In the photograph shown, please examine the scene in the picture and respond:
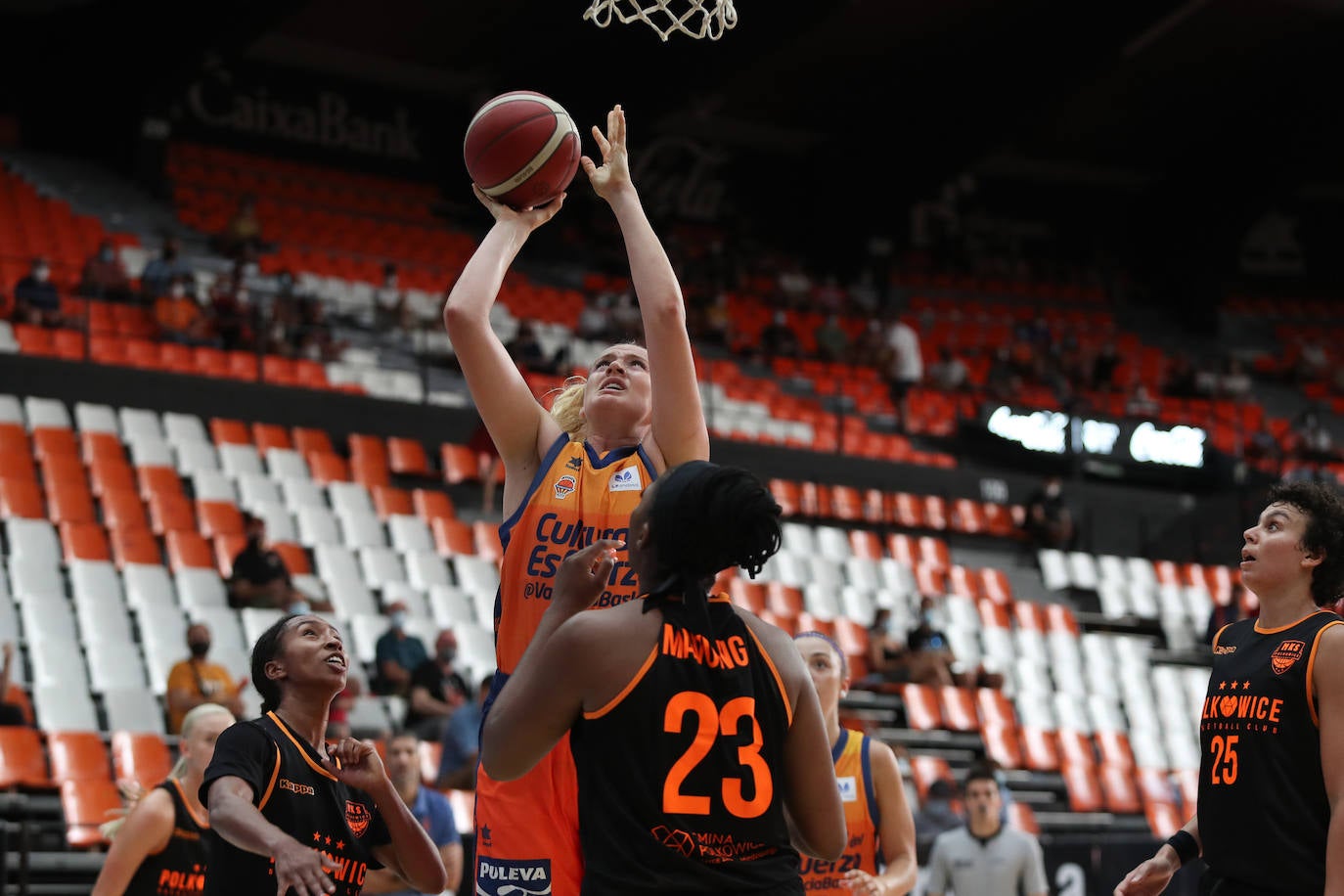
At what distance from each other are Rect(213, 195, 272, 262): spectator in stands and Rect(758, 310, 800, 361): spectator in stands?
6202 mm

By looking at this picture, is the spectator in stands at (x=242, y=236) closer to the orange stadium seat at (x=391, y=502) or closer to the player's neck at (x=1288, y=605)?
the orange stadium seat at (x=391, y=502)

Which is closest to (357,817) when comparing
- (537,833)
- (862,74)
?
(537,833)

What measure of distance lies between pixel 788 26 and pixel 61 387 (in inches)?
381

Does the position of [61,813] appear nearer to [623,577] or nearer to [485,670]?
[485,670]

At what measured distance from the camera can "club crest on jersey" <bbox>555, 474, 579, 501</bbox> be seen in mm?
3955

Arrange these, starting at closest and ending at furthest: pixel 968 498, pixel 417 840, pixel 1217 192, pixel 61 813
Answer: pixel 417 840 < pixel 61 813 < pixel 968 498 < pixel 1217 192

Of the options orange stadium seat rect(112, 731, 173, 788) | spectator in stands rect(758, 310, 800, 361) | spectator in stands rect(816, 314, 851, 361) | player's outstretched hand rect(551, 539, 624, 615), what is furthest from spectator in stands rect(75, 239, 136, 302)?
player's outstretched hand rect(551, 539, 624, 615)

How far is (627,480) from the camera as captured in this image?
3.95 meters

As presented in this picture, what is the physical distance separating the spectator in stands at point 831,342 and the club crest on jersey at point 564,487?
59.7 feet

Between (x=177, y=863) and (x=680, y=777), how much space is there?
9.24 ft

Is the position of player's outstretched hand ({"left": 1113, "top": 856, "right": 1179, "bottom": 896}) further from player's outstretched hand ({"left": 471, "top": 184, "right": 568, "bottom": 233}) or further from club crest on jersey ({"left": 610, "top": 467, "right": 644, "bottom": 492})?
player's outstretched hand ({"left": 471, "top": 184, "right": 568, "bottom": 233})

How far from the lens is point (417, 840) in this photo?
4184mm

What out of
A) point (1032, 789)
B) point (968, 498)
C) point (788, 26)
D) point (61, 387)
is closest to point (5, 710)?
point (61, 387)

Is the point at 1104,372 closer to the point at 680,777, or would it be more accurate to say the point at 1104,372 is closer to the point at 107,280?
the point at 107,280
